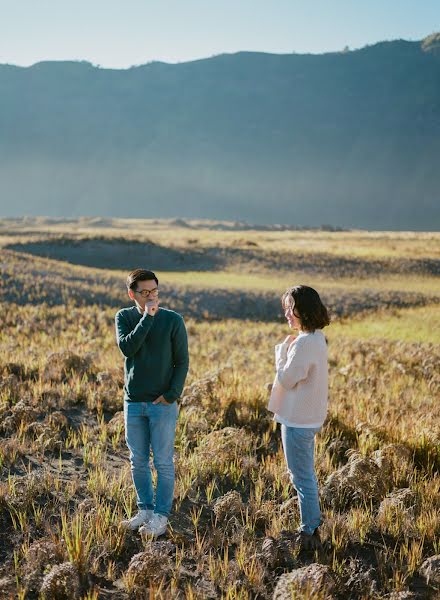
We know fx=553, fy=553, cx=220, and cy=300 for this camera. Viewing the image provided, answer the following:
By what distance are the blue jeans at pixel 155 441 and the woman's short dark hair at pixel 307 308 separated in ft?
3.90

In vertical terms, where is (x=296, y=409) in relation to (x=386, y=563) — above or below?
above

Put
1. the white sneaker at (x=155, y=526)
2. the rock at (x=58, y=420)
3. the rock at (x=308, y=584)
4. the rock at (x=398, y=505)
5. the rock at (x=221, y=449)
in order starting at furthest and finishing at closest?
the rock at (x=58, y=420)
the rock at (x=221, y=449)
the rock at (x=398, y=505)
the white sneaker at (x=155, y=526)
the rock at (x=308, y=584)

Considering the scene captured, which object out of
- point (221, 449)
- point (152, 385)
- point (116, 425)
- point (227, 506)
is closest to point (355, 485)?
point (227, 506)

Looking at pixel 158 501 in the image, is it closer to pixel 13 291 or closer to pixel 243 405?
pixel 243 405

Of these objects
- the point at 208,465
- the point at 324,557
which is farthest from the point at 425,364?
the point at 324,557

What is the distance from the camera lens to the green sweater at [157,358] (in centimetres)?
411

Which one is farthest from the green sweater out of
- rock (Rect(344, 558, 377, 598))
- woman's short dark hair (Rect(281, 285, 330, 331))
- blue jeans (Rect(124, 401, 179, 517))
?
rock (Rect(344, 558, 377, 598))

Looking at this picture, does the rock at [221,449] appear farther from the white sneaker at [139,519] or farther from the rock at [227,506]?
the white sneaker at [139,519]

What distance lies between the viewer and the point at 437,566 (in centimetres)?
362

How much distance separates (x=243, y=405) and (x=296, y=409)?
338 cm

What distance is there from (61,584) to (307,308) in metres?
2.40

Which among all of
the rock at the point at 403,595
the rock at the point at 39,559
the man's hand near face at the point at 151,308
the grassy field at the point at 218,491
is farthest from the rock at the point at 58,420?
the rock at the point at 403,595

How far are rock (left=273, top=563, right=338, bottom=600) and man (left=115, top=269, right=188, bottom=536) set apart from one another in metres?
1.07

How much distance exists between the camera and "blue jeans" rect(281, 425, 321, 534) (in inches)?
158
